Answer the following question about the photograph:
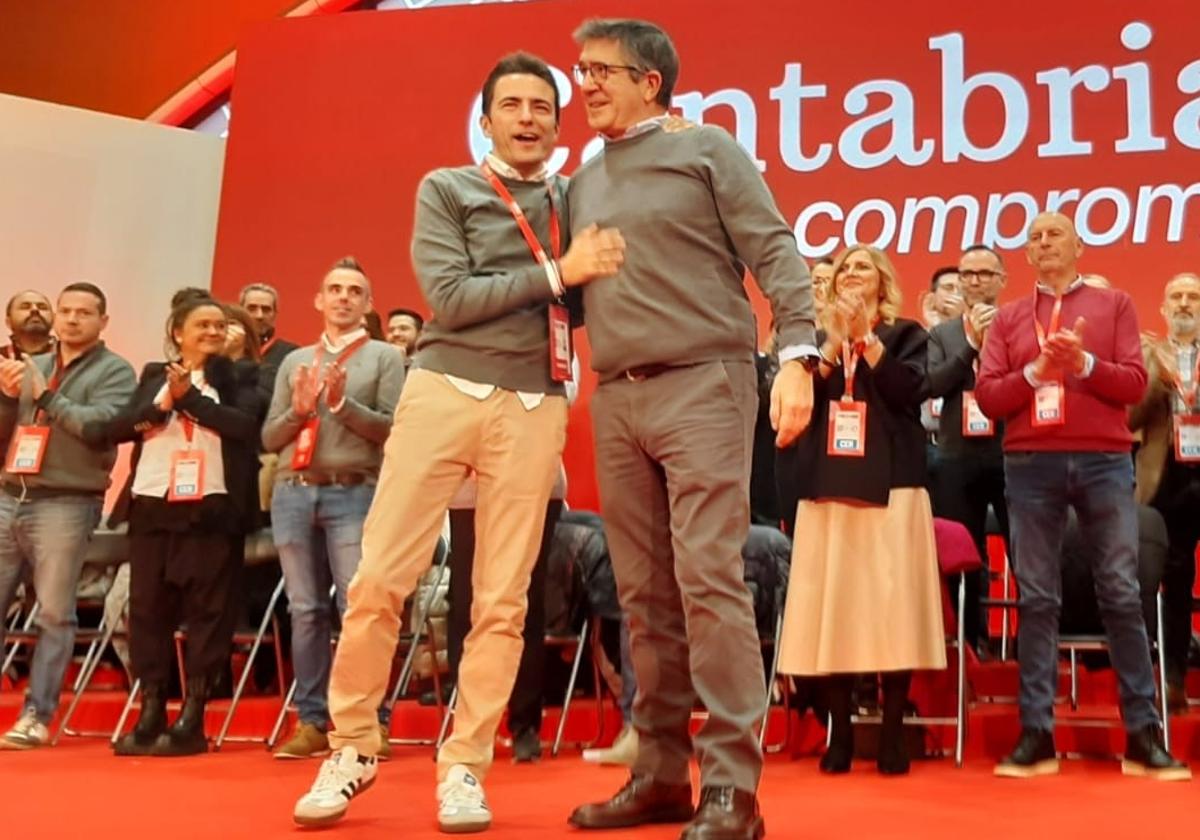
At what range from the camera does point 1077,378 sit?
146 inches

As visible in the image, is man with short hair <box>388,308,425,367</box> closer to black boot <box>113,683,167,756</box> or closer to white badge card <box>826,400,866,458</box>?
black boot <box>113,683,167,756</box>

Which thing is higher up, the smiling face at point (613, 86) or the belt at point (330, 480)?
the smiling face at point (613, 86)

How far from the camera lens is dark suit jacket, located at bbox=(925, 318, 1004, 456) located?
4445mm

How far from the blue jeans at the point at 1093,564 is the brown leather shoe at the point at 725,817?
1.60 meters

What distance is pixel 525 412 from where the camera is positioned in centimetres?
276

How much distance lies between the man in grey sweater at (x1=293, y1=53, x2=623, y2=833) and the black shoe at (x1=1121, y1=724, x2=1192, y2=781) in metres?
1.91

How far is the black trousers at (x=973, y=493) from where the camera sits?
15.3 ft

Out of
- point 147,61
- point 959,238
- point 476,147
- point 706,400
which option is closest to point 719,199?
point 706,400

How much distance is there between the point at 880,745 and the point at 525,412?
165 cm

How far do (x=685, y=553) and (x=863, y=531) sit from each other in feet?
4.88

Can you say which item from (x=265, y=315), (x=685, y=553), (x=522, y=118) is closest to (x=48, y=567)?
(x=265, y=315)

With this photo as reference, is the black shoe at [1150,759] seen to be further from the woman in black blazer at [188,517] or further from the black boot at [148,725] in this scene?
the black boot at [148,725]

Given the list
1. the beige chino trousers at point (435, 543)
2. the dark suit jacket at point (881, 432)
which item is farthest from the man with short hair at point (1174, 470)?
the beige chino trousers at point (435, 543)

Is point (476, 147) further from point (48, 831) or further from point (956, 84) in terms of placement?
point (48, 831)
